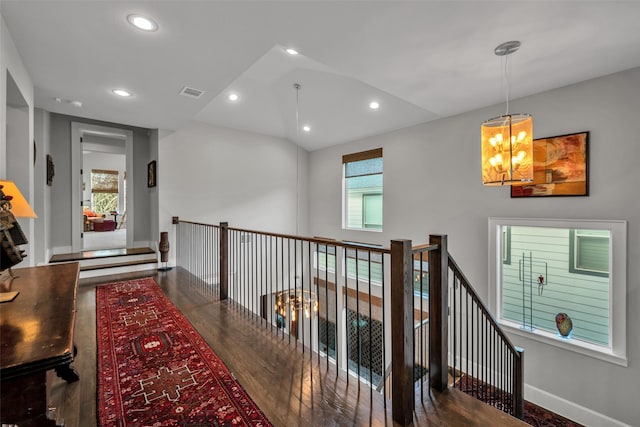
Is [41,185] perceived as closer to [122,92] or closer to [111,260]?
[111,260]

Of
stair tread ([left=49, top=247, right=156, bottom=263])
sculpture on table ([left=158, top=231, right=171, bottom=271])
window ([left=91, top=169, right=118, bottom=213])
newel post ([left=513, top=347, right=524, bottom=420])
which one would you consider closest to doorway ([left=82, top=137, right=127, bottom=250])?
window ([left=91, top=169, right=118, bottom=213])

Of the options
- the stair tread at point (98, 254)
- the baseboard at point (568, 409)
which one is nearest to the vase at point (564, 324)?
the baseboard at point (568, 409)

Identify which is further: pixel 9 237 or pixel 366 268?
pixel 366 268

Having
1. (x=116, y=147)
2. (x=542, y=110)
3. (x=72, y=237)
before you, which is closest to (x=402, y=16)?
(x=542, y=110)

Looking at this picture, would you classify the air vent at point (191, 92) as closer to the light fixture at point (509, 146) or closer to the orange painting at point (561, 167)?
the light fixture at point (509, 146)


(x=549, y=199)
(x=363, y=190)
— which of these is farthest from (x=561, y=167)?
(x=363, y=190)

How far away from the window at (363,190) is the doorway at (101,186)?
4436 mm

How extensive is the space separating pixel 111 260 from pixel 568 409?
689 cm

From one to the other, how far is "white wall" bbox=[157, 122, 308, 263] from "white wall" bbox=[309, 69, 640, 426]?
2576 mm

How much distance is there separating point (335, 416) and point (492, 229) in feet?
11.3

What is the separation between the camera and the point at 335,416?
174cm

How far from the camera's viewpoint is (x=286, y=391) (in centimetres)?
198

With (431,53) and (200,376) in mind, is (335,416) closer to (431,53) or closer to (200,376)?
(200,376)

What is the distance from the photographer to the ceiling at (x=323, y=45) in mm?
2117
